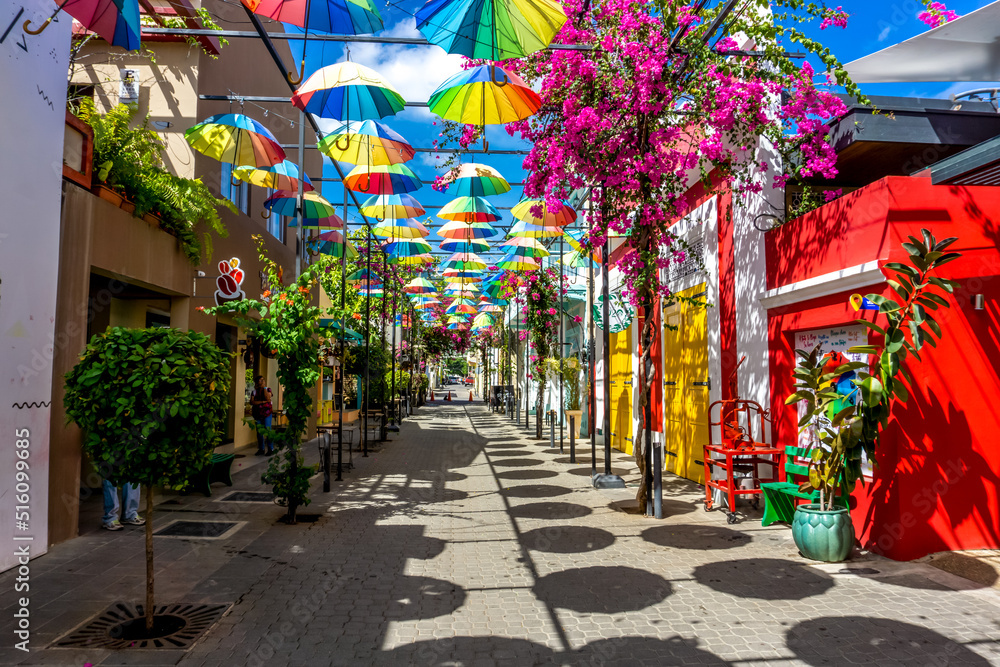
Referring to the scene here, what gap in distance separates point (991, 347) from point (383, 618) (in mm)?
6266

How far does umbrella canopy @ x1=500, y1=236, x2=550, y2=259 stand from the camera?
14742 millimetres

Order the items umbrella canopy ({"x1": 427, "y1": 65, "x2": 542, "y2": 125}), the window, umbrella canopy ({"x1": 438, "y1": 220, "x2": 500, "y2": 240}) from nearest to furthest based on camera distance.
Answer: umbrella canopy ({"x1": 427, "y1": 65, "x2": 542, "y2": 125}) < the window < umbrella canopy ({"x1": 438, "y1": 220, "x2": 500, "y2": 240})

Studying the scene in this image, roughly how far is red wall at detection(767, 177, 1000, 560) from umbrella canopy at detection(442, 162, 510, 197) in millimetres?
6406

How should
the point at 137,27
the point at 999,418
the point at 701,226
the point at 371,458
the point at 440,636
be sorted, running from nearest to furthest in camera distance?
1. the point at 440,636
2. the point at 137,27
3. the point at 999,418
4. the point at 701,226
5. the point at 371,458

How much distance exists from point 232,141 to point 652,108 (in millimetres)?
5684

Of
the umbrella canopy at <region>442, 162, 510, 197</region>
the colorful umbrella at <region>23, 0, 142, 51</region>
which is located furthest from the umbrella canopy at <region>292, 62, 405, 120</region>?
the umbrella canopy at <region>442, 162, 510, 197</region>

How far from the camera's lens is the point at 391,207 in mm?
12945

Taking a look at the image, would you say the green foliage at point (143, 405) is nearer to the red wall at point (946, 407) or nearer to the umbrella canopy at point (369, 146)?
the umbrella canopy at point (369, 146)

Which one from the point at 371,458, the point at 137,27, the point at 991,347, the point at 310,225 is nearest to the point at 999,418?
the point at 991,347

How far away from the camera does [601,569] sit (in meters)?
6.39

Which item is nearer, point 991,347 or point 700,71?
point 991,347

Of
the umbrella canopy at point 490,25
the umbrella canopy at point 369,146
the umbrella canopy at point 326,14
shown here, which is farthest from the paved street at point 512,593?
the umbrella canopy at point 326,14

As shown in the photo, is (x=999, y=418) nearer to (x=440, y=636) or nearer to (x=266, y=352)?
(x=440, y=636)

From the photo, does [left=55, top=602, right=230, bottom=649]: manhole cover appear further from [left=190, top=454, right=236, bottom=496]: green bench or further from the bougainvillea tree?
the bougainvillea tree
